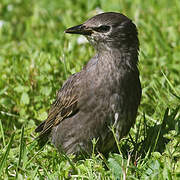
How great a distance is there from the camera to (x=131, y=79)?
15.2 ft

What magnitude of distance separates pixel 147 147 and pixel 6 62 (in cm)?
245

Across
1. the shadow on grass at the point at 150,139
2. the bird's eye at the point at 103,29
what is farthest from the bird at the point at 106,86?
the shadow on grass at the point at 150,139

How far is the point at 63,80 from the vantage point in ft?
19.5

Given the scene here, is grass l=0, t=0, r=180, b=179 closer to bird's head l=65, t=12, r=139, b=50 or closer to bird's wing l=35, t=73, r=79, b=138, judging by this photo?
bird's wing l=35, t=73, r=79, b=138

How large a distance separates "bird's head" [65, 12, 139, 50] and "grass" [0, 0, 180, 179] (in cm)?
94

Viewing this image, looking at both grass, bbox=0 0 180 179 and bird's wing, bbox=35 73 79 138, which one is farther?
bird's wing, bbox=35 73 79 138

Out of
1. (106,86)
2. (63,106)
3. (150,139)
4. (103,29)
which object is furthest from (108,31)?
(150,139)

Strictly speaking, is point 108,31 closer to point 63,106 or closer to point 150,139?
point 63,106

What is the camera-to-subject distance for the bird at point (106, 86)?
4555 millimetres

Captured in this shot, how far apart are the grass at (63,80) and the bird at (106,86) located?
0.22 meters

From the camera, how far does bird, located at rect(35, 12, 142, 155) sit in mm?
4555

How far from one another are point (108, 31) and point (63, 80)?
5.09 ft

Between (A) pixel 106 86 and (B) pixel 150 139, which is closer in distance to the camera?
(A) pixel 106 86

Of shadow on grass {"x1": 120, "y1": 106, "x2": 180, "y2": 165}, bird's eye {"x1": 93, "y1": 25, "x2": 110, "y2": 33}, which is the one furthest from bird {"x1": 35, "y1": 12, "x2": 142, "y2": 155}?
shadow on grass {"x1": 120, "y1": 106, "x2": 180, "y2": 165}
